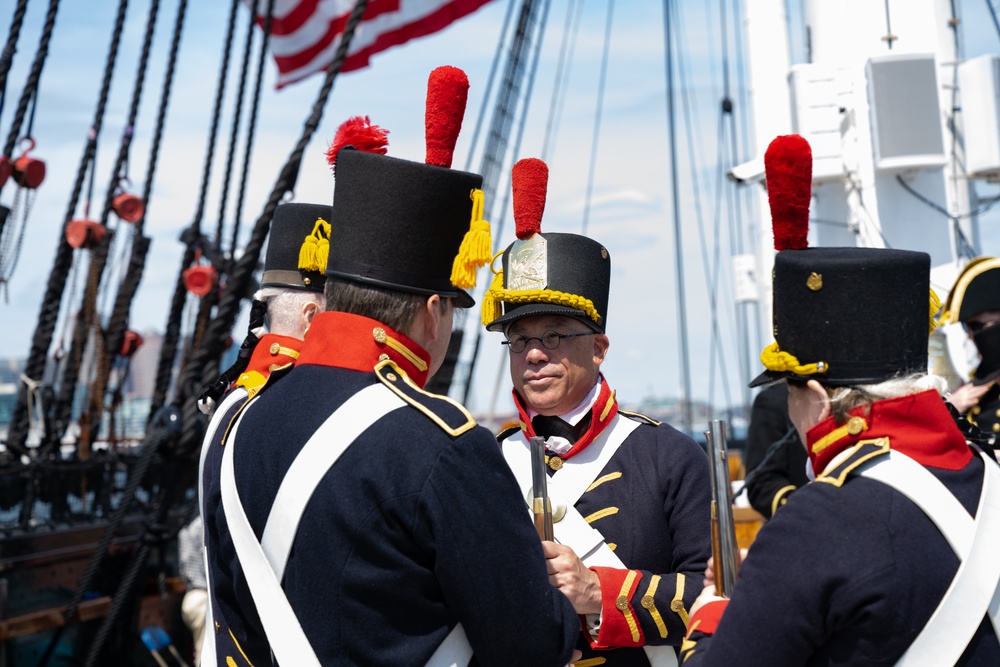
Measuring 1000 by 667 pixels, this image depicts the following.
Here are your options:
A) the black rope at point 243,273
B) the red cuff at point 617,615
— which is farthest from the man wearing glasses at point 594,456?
the black rope at point 243,273

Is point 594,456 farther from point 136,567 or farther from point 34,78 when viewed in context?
point 34,78

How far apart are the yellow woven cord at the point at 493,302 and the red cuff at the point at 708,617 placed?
119cm

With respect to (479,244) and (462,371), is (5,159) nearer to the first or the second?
(462,371)

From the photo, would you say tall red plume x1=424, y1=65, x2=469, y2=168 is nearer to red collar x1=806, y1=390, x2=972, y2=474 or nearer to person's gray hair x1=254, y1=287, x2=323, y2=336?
red collar x1=806, y1=390, x2=972, y2=474

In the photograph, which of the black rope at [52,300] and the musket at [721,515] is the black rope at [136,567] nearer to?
the black rope at [52,300]

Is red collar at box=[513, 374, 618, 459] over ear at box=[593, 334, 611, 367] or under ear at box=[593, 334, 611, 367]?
under

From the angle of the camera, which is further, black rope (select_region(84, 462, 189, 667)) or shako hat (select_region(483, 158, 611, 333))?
black rope (select_region(84, 462, 189, 667))

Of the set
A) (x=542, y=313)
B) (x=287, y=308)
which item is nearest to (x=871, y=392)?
(x=542, y=313)

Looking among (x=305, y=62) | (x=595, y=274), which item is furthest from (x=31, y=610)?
(x=305, y=62)

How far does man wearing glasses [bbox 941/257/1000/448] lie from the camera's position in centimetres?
439

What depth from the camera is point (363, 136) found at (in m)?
2.28

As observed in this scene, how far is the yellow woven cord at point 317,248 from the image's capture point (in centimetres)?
247

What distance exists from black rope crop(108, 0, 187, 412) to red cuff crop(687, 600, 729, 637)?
6921 mm

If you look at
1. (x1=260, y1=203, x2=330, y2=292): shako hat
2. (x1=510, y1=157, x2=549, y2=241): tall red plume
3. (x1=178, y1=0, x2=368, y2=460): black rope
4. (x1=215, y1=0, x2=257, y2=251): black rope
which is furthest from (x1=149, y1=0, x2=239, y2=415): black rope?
(x1=510, y1=157, x2=549, y2=241): tall red plume
